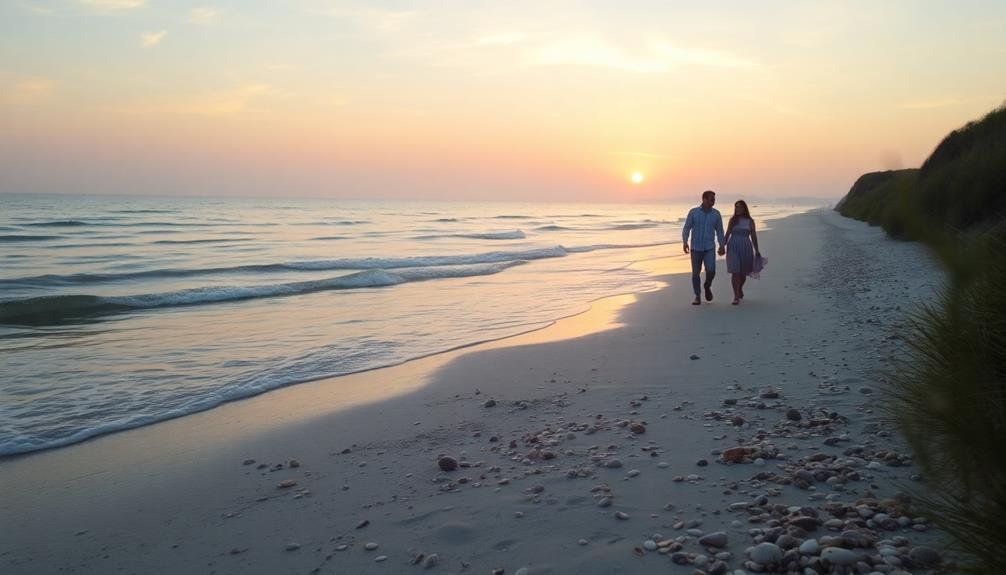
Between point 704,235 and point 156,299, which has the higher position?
point 704,235

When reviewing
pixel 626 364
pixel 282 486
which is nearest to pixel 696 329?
pixel 626 364

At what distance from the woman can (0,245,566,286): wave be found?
1462 cm

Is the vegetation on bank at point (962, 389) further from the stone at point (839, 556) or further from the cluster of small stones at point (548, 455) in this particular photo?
the cluster of small stones at point (548, 455)

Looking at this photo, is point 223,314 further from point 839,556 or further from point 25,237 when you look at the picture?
point 25,237

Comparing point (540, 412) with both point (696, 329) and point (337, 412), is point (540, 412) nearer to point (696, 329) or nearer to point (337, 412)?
point (337, 412)

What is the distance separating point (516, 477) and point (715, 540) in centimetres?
149

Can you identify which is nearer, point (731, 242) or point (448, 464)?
point (448, 464)

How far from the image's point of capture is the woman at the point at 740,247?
11.3m

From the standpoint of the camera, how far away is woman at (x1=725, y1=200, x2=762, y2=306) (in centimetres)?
1131

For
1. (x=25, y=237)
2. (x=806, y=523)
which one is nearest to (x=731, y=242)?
(x=806, y=523)

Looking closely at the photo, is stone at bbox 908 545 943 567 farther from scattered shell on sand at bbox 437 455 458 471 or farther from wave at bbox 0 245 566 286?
wave at bbox 0 245 566 286

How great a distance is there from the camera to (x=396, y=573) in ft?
10.8

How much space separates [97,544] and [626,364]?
521 centimetres

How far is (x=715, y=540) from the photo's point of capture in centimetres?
319
